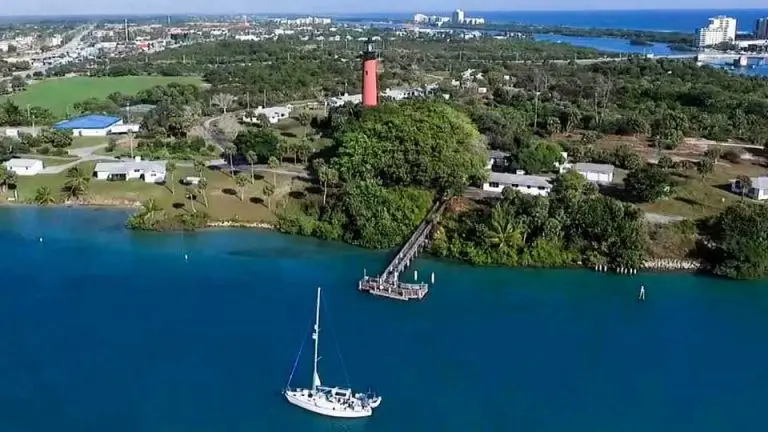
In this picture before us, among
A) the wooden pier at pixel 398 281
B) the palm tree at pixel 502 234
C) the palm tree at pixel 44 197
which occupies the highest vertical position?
the palm tree at pixel 502 234

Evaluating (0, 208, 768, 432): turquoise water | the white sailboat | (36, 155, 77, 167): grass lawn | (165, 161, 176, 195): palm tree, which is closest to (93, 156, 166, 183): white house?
(165, 161, 176, 195): palm tree

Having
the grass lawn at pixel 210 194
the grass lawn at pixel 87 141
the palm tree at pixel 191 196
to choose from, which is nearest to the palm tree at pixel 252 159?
the grass lawn at pixel 210 194

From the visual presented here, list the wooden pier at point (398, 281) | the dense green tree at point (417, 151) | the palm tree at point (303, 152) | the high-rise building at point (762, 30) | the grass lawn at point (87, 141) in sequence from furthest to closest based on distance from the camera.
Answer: the high-rise building at point (762, 30), the grass lawn at point (87, 141), the palm tree at point (303, 152), the dense green tree at point (417, 151), the wooden pier at point (398, 281)

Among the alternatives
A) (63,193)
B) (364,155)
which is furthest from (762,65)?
(63,193)

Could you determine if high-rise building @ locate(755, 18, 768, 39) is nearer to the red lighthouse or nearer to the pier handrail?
the red lighthouse

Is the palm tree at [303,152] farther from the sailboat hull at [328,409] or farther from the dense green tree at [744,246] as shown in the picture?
the sailboat hull at [328,409]

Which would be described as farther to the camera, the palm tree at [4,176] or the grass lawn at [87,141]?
the grass lawn at [87,141]
